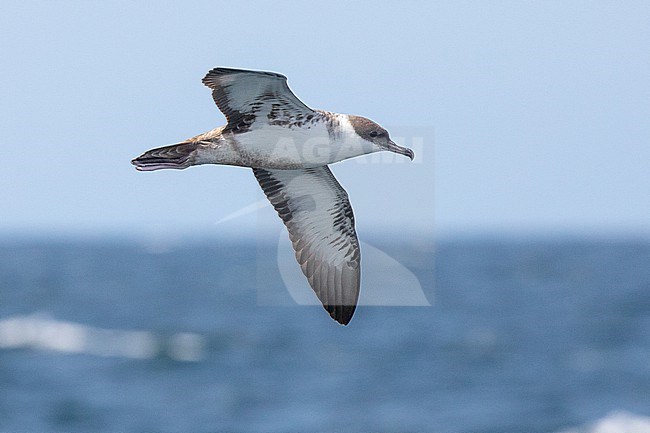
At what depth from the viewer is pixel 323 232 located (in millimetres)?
12914

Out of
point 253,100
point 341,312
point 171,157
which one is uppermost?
point 253,100

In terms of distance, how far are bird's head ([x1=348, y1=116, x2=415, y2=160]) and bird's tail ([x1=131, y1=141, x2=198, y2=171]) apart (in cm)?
166

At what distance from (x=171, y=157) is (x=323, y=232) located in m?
2.65

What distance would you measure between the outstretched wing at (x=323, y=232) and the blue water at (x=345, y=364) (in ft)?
65.9

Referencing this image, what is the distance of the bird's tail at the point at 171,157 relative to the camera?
1084cm

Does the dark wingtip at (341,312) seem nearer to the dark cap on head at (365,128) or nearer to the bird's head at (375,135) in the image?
the bird's head at (375,135)

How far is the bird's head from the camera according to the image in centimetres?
1104

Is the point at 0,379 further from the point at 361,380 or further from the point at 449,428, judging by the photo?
the point at 449,428

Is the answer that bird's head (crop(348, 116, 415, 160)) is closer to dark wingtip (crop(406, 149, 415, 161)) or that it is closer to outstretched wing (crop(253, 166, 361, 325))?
dark wingtip (crop(406, 149, 415, 161))

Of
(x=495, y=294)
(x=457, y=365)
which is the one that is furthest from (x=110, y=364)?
(x=495, y=294)

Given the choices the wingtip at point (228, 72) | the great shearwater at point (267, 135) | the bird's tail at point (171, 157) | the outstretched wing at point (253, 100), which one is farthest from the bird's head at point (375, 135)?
the bird's tail at point (171, 157)

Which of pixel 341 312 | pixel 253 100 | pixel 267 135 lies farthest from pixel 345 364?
pixel 253 100

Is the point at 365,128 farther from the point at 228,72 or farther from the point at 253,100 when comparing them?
the point at 228,72

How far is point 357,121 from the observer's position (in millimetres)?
11062
